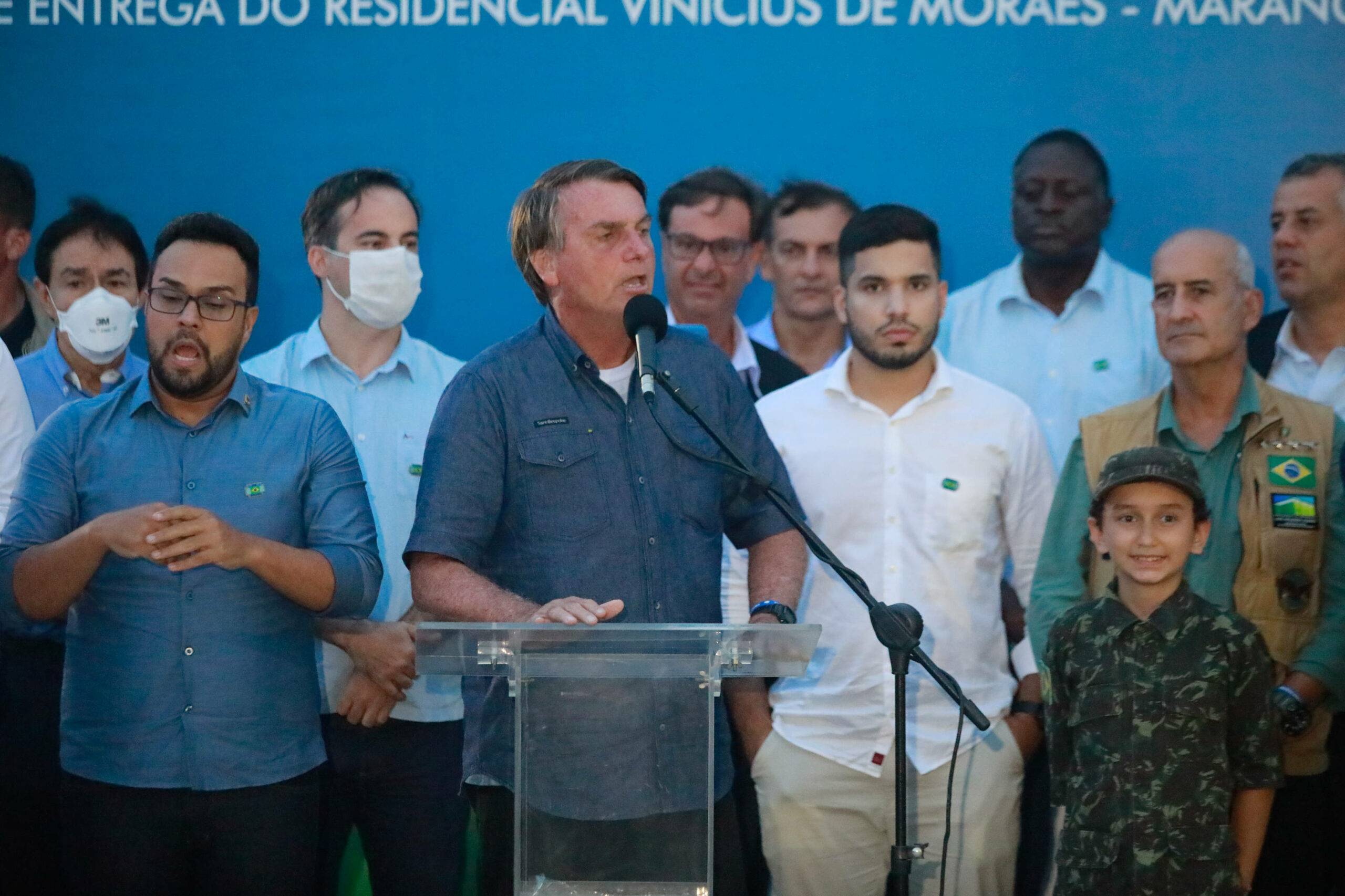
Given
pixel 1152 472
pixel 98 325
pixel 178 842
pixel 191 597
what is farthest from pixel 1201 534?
pixel 98 325

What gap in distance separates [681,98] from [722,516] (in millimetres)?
1895

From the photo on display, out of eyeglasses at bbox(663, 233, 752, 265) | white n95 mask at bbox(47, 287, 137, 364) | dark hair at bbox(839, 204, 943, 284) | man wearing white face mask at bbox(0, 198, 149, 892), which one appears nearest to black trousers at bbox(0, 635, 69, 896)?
man wearing white face mask at bbox(0, 198, 149, 892)

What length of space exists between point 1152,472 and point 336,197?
2.67 m

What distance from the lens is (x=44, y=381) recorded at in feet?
15.0

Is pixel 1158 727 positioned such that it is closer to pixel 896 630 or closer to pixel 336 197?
pixel 896 630

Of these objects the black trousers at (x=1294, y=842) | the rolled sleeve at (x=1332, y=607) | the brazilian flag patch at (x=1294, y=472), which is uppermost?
the brazilian flag patch at (x=1294, y=472)

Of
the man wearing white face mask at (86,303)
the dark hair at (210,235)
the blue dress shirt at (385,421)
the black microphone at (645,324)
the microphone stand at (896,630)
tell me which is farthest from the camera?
the man wearing white face mask at (86,303)

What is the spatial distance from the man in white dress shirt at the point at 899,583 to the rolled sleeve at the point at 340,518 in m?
1.22

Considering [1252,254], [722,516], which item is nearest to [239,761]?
[722,516]

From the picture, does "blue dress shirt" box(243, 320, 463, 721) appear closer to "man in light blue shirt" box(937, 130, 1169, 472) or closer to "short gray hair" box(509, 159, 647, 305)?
"short gray hair" box(509, 159, 647, 305)

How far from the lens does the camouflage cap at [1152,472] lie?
3.81m

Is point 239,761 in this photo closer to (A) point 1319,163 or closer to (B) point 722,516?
(B) point 722,516

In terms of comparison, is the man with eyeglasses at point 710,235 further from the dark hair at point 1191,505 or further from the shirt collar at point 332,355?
the dark hair at point 1191,505

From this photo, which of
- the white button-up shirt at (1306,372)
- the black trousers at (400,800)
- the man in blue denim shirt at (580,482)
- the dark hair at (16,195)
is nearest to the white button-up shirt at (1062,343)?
the white button-up shirt at (1306,372)
